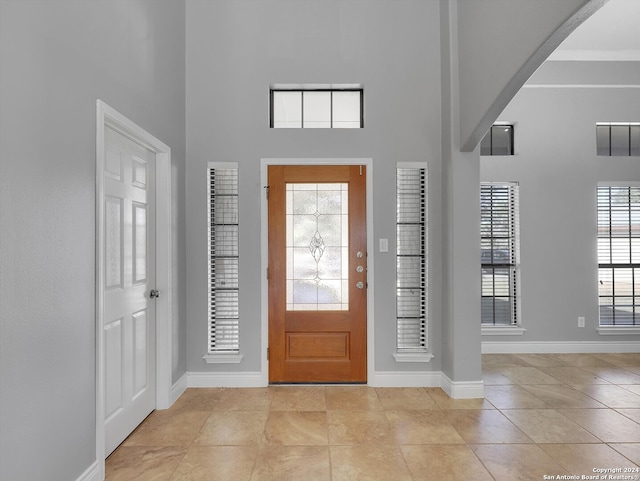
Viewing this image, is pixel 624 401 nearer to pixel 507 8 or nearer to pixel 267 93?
pixel 507 8

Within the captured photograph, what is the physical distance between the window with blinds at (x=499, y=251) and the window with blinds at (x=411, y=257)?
1428 millimetres

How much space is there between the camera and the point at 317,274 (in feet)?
11.8

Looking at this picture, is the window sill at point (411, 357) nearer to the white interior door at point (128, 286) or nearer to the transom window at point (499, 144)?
the white interior door at point (128, 286)

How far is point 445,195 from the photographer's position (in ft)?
11.4

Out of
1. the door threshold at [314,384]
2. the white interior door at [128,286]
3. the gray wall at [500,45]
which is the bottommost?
the door threshold at [314,384]

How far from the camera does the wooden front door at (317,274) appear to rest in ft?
11.6

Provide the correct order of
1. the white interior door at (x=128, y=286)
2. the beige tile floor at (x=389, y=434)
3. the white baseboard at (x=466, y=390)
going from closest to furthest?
the beige tile floor at (x=389, y=434), the white interior door at (x=128, y=286), the white baseboard at (x=466, y=390)

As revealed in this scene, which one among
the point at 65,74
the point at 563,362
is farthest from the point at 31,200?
the point at 563,362

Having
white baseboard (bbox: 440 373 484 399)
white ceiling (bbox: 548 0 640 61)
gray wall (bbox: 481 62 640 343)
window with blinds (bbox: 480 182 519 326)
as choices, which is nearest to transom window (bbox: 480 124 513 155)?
gray wall (bbox: 481 62 640 343)

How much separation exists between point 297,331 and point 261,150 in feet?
5.68

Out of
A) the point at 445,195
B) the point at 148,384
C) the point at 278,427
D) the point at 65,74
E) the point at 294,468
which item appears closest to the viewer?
the point at 65,74

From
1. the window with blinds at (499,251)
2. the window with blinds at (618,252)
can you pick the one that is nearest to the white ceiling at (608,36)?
the window with blinds at (618,252)

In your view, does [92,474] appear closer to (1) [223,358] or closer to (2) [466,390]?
(1) [223,358]

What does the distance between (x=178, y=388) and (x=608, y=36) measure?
5.69 metres
